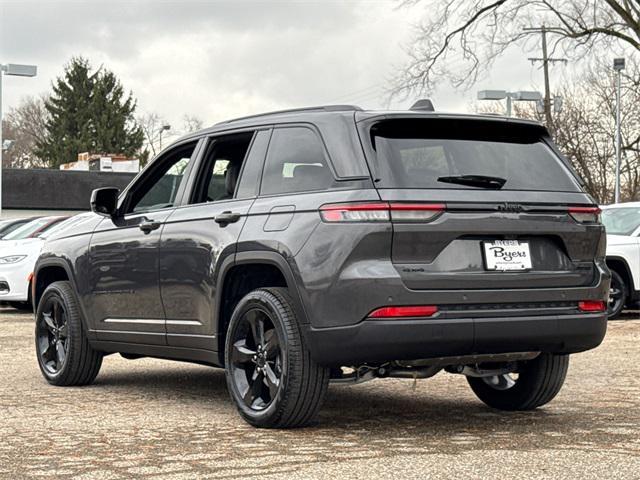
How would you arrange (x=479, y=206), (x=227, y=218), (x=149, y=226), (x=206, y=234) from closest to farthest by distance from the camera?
(x=479, y=206) → (x=227, y=218) → (x=206, y=234) → (x=149, y=226)

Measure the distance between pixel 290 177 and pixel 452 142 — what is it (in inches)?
36.8

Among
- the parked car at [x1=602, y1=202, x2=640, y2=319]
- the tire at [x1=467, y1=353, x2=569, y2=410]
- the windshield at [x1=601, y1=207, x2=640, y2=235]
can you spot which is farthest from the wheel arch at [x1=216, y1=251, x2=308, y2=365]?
the windshield at [x1=601, y1=207, x2=640, y2=235]

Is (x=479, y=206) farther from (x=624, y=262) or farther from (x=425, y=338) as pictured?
(x=624, y=262)

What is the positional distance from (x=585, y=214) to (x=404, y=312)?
1347 millimetres

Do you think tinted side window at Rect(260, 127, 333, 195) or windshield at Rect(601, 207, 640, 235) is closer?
tinted side window at Rect(260, 127, 333, 195)

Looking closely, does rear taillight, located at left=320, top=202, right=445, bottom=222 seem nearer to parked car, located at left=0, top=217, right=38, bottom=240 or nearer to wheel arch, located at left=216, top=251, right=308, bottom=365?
wheel arch, located at left=216, top=251, right=308, bottom=365

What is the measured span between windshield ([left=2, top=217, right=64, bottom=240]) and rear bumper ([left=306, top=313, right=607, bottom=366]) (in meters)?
13.5

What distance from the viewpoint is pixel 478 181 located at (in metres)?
6.43

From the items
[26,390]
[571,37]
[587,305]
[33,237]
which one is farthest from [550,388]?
[571,37]

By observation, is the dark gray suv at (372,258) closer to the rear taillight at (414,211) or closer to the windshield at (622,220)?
the rear taillight at (414,211)

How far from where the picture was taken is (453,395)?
27.5 ft

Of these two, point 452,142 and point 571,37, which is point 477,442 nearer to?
point 452,142

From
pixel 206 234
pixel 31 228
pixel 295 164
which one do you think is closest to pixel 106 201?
pixel 206 234

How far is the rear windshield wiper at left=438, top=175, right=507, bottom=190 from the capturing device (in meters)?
6.36
